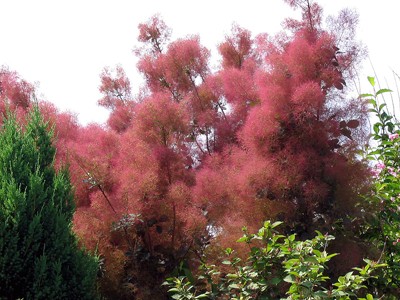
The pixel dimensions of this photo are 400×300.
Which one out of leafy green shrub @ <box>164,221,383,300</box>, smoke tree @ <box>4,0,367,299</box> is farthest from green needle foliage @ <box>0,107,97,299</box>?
leafy green shrub @ <box>164,221,383,300</box>

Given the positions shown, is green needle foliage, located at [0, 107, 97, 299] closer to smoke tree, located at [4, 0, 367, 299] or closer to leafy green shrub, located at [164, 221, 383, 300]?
smoke tree, located at [4, 0, 367, 299]

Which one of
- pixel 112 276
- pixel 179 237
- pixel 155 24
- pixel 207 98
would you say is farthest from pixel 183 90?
pixel 112 276

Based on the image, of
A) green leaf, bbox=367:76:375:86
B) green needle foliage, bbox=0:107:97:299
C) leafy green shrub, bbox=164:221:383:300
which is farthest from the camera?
green leaf, bbox=367:76:375:86

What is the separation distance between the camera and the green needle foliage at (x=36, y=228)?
3.55 metres

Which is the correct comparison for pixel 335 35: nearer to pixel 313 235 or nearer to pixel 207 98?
pixel 207 98

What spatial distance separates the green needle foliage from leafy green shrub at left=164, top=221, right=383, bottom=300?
862 millimetres

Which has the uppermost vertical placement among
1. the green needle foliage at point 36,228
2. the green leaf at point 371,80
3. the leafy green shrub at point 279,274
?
the green leaf at point 371,80

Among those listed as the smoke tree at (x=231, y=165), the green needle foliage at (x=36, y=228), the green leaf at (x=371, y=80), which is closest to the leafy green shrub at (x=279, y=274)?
the smoke tree at (x=231, y=165)

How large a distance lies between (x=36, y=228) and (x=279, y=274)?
1.83 meters

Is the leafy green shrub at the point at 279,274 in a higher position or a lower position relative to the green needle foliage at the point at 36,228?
lower

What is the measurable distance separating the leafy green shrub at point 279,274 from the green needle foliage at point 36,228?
0.86 meters

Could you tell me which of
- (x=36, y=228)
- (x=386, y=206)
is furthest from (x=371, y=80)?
(x=36, y=228)

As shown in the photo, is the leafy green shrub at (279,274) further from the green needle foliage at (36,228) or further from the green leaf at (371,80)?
the green leaf at (371,80)

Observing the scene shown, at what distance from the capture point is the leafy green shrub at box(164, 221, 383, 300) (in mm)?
2906
